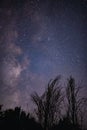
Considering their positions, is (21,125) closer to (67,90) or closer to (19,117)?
(19,117)

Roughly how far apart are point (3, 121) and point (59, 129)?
28.2ft

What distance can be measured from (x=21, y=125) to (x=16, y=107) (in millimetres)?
2190

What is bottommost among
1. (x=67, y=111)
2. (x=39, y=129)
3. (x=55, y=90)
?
(x=39, y=129)

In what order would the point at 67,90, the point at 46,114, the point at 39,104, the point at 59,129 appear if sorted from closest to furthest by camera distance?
1. the point at 46,114
2. the point at 39,104
3. the point at 67,90
4. the point at 59,129

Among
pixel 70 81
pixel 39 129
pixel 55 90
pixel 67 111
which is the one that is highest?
pixel 70 81

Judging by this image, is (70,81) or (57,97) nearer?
(57,97)

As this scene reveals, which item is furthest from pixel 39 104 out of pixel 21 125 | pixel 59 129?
pixel 59 129

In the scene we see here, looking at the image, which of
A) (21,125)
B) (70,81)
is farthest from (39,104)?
(70,81)

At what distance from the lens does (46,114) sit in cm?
1853

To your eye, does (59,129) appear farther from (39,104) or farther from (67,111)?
(39,104)

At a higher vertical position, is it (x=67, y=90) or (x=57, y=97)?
(x=67, y=90)

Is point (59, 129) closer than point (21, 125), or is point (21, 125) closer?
point (21, 125)

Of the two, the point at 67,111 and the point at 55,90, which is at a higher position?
the point at 55,90

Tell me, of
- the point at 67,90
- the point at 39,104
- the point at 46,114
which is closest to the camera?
the point at 46,114
